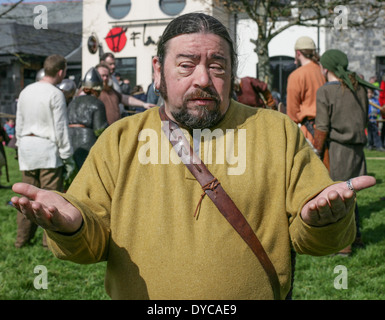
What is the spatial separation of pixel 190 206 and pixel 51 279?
3.07 meters

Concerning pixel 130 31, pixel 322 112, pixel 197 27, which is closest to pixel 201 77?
pixel 197 27

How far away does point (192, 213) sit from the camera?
2.08 m

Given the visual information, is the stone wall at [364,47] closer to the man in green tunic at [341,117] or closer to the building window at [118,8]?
the building window at [118,8]

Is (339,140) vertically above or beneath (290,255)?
above

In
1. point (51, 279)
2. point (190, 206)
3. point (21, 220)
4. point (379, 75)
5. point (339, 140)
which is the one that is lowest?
point (51, 279)

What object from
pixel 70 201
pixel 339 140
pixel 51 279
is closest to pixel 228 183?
pixel 70 201

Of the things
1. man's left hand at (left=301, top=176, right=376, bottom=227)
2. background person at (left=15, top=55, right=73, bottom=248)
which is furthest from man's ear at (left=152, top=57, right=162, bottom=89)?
background person at (left=15, top=55, right=73, bottom=248)

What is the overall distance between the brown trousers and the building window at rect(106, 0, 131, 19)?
2138 cm

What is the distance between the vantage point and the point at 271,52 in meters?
23.7

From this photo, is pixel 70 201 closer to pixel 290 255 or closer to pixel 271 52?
pixel 290 255

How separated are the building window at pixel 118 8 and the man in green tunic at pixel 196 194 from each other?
974 inches

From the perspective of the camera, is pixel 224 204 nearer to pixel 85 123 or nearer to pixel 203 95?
pixel 203 95

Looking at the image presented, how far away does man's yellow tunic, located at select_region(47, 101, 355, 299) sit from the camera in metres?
2.05

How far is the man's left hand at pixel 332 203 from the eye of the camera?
1705 millimetres
